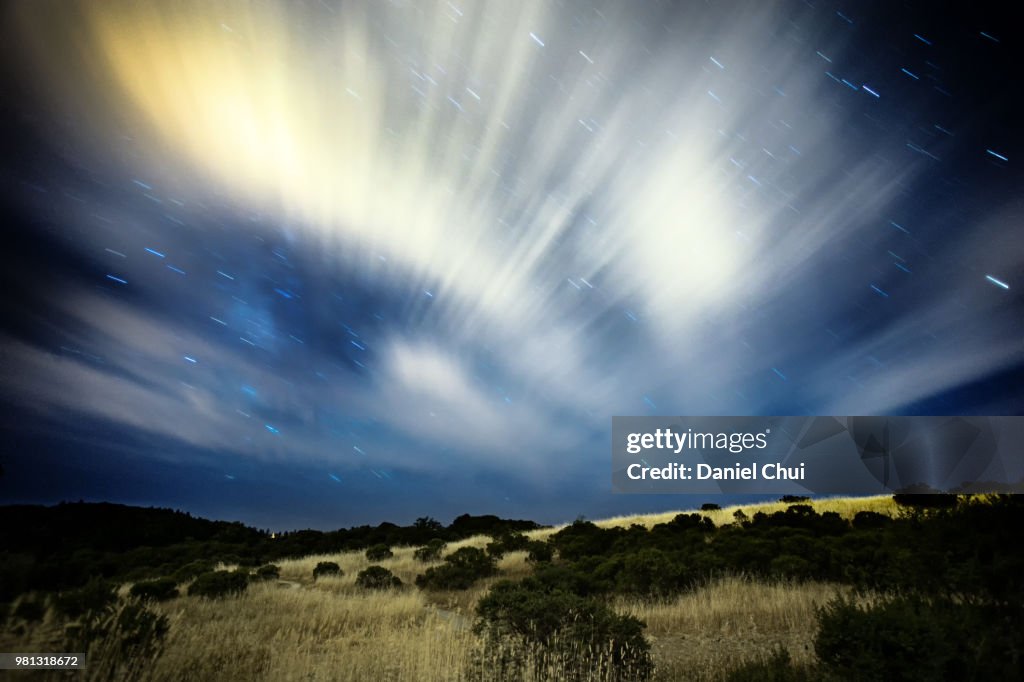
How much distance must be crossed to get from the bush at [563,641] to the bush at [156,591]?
11767 millimetres

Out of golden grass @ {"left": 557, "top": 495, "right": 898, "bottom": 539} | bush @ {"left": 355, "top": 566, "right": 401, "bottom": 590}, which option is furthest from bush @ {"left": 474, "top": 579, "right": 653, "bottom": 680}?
golden grass @ {"left": 557, "top": 495, "right": 898, "bottom": 539}

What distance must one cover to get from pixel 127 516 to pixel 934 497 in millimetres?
60198

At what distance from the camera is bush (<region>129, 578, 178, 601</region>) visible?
14.2 metres

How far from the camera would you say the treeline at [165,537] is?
25234mm

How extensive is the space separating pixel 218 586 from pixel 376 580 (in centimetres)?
525

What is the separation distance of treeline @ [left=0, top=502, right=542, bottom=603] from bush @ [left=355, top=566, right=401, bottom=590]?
8.64 meters

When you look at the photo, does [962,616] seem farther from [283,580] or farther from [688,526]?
[283,580]

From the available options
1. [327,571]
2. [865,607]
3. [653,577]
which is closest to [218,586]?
[327,571]

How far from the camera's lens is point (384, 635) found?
9.69m

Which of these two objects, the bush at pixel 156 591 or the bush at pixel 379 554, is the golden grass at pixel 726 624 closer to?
the bush at pixel 156 591

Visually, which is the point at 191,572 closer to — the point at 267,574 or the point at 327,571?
the point at 267,574

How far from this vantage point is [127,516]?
4197cm

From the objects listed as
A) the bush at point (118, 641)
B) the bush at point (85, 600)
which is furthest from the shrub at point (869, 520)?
the bush at point (85, 600)

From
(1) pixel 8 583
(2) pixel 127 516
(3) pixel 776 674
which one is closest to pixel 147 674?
(1) pixel 8 583
